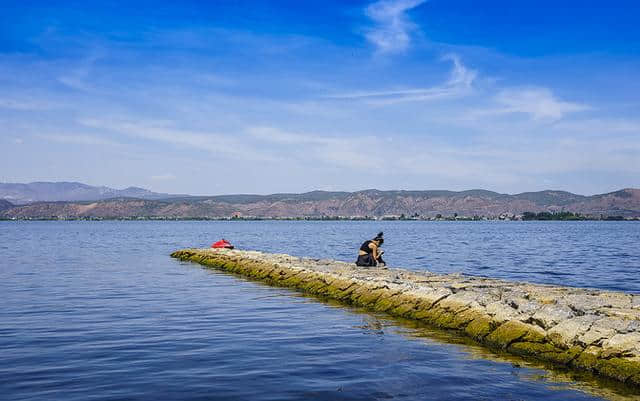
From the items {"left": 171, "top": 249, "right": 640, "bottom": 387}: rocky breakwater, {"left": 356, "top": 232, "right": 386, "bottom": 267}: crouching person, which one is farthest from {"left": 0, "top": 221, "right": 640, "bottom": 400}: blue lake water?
{"left": 356, "top": 232, "right": 386, "bottom": 267}: crouching person

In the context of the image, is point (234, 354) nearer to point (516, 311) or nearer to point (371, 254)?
point (516, 311)

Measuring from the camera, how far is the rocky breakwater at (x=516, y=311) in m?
11.3

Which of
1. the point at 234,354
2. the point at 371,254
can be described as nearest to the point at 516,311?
the point at 234,354

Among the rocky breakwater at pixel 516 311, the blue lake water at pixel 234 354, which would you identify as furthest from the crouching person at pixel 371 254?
the blue lake water at pixel 234 354

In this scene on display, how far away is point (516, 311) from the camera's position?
14.4m

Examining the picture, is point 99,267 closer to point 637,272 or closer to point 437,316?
point 437,316

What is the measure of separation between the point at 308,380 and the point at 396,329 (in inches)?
227

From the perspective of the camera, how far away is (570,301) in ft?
53.0

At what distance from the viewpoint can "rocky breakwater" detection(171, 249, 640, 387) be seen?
11.3 m

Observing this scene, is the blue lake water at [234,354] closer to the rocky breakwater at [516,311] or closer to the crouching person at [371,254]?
the rocky breakwater at [516,311]

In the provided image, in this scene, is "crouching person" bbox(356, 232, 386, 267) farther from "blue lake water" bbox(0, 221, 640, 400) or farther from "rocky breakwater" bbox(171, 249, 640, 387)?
"blue lake water" bbox(0, 221, 640, 400)

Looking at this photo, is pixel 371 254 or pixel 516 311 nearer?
pixel 516 311

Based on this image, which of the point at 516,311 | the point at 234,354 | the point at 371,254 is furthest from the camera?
the point at 371,254

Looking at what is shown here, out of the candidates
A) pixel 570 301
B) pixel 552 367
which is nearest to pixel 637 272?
pixel 570 301
